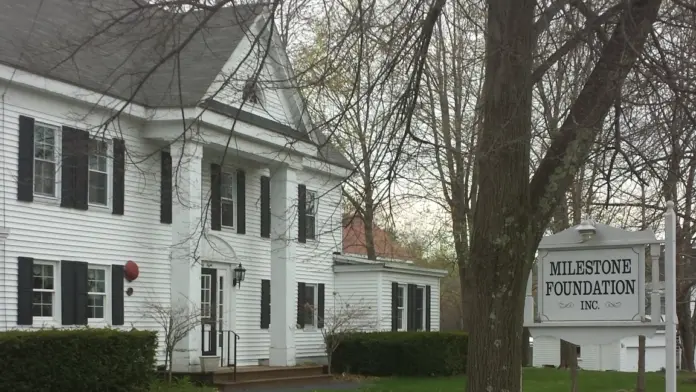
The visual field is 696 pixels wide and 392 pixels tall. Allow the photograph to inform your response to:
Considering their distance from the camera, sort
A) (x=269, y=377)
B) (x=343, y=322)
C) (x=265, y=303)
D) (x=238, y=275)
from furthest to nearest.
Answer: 1. (x=343, y=322)
2. (x=265, y=303)
3. (x=238, y=275)
4. (x=269, y=377)

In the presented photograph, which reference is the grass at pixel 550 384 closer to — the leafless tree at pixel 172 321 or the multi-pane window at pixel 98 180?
the leafless tree at pixel 172 321

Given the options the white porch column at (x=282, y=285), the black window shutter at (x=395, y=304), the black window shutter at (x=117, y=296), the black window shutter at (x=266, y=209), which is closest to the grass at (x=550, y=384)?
the white porch column at (x=282, y=285)

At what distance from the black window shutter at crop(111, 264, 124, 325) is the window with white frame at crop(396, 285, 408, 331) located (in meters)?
11.4

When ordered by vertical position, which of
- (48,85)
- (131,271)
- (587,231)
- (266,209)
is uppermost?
(48,85)

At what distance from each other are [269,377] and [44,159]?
23.2 ft

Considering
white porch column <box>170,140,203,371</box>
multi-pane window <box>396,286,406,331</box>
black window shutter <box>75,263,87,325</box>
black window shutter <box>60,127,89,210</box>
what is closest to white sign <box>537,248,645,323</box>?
black window shutter <box>60,127,89,210</box>

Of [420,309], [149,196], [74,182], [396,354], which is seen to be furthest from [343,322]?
[74,182]

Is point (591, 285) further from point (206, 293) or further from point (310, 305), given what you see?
point (310, 305)

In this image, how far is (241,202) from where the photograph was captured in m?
22.8

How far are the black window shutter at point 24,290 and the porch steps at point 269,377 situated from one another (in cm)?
410

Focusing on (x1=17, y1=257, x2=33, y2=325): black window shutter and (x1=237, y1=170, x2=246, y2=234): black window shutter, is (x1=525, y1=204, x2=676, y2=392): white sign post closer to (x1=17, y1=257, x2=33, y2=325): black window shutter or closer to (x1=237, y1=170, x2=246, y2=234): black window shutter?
(x1=17, y1=257, x2=33, y2=325): black window shutter

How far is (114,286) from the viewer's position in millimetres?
18609

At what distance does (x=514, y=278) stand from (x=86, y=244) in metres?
12.6

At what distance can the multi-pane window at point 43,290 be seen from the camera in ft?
55.8
